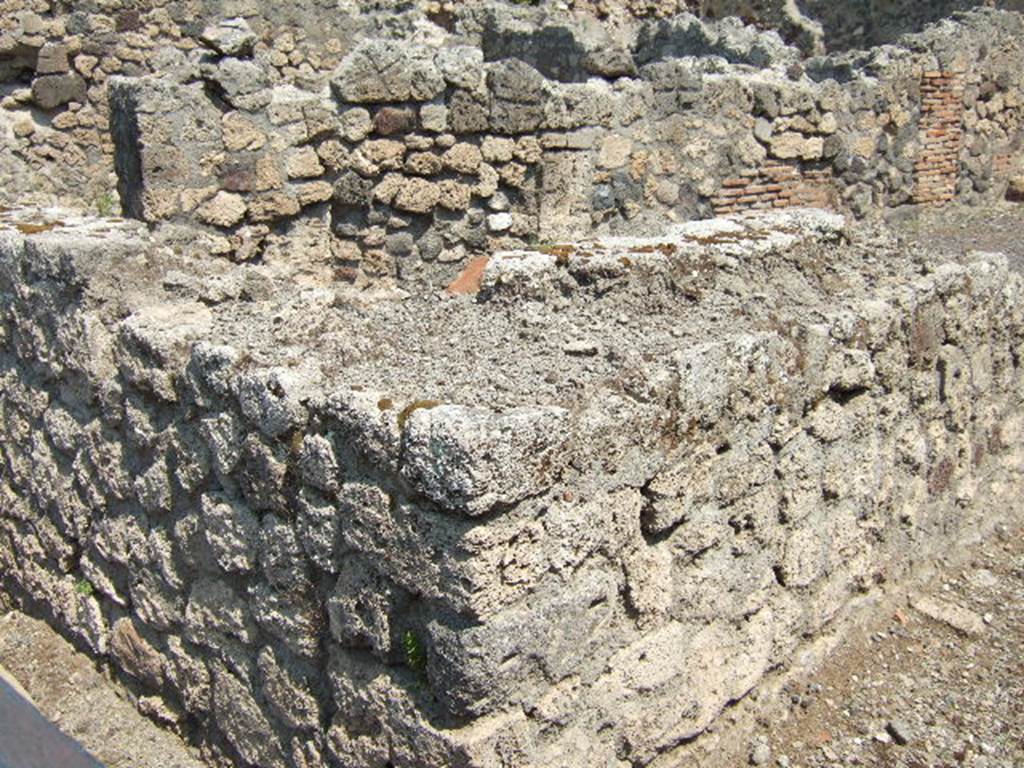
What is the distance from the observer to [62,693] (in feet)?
13.6

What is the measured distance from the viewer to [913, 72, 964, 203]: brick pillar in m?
9.53

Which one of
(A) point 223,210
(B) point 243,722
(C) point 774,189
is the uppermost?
→ (A) point 223,210

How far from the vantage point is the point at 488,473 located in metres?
2.57

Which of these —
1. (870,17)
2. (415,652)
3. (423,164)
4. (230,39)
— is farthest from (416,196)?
(870,17)

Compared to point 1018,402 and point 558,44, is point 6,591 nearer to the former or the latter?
point 1018,402

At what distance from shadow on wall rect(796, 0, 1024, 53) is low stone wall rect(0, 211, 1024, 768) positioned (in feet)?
36.0

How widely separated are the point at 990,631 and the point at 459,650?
2.37 meters

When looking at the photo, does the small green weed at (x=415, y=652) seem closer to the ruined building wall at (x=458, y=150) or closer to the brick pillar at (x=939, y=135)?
the ruined building wall at (x=458, y=150)

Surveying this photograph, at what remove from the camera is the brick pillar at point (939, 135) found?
31.3 feet

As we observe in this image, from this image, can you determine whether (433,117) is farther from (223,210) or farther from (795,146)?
(795,146)

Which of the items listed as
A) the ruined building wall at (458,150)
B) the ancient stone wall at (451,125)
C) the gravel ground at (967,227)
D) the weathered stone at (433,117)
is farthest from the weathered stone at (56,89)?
the gravel ground at (967,227)

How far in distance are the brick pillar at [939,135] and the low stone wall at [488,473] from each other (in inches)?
211

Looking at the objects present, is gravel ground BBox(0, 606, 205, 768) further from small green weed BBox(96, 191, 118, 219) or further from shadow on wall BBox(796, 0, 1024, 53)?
shadow on wall BBox(796, 0, 1024, 53)

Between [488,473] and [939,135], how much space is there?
8.39 meters
